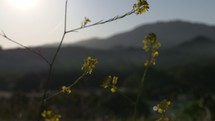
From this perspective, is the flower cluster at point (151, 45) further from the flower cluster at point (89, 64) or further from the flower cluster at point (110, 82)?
the flower cluster at point (89, 64)

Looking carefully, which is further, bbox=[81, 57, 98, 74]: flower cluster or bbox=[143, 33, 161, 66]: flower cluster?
bbox=[143, 33, 161, 66]: flower cluster

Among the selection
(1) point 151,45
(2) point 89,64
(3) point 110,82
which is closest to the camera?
(2) point 89,64

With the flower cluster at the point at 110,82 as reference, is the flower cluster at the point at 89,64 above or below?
above

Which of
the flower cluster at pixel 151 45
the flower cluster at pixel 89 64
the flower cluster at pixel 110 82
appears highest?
the flower cluster at pixel 151 45

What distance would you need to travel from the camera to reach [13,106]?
15922 mm

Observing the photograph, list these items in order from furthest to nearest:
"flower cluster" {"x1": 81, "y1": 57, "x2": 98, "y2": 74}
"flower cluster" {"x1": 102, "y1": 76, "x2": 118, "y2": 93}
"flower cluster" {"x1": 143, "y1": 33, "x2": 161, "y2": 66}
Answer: "flower cluster" {"x1": 102, "y1": 76, "x2": 118, "y2": 93} → "flower cluster" {"x1": 143, "y1": 33, "x2": 161, "y2": 66} → "flower cluster" {"x1": 81, "y1": 57, "x2": 98, "y2": 74}

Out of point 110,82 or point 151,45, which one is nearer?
point 151,45

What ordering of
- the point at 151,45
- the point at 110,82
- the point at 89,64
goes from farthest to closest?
the point at 110,82 → the point at 151,45 → the point at 89,64

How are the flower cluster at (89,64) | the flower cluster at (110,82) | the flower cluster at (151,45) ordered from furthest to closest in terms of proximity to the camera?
the flower cluster at (110,82)
the flower cluster at (151,45)
the flower cluster at (89,64)


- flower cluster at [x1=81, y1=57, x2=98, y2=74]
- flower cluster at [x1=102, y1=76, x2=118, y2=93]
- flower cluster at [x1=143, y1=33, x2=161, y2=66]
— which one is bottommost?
flower cluster at [x1=102, y1=76, x2=118, y2=93]

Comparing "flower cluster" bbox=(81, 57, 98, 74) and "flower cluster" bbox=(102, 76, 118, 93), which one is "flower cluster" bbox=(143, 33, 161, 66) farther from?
"flower cluster" bbox=(81, 57, 98, 74)

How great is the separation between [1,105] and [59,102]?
4.30m

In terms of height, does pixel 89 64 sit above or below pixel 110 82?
above

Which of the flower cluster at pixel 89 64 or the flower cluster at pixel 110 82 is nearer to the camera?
the flower cluster at pixel 89 64
